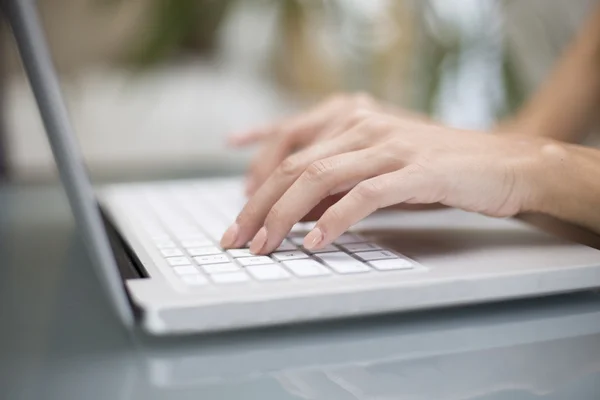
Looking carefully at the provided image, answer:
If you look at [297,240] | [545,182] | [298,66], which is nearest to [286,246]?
[297,240]

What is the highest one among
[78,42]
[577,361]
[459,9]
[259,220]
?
[78,42]

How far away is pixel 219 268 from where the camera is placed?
54cm

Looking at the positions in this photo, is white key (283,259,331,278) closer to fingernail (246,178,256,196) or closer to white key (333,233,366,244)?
white key (333,233,366,244)

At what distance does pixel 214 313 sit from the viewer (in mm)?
459

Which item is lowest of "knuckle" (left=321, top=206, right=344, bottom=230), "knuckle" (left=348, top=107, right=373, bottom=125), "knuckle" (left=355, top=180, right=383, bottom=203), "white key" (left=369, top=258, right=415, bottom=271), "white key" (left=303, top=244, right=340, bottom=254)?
"white key" (left=369, top=258, right=415, bottom=271)

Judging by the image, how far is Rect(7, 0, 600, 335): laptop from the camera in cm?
46

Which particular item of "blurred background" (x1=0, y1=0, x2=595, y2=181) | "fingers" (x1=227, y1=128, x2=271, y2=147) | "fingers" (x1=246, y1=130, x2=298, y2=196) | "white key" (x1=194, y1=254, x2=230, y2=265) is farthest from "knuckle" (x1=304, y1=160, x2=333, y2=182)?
"blurred background" (x1=0, y1=0, x2=595, y2=181)

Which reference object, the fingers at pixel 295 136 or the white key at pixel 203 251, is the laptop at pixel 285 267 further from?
the fingers at pixel 295 136

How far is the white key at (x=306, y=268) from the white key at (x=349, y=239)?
80 millimetres

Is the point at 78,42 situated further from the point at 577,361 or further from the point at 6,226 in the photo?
the point at 577,361

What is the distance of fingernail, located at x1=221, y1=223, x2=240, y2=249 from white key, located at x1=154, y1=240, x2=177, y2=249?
0.05m

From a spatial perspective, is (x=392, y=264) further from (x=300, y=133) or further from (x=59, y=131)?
(x=300, y=133)

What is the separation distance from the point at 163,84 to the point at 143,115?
96 millimetres

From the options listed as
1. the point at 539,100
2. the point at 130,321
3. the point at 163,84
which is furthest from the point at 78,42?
the point at 130,321
